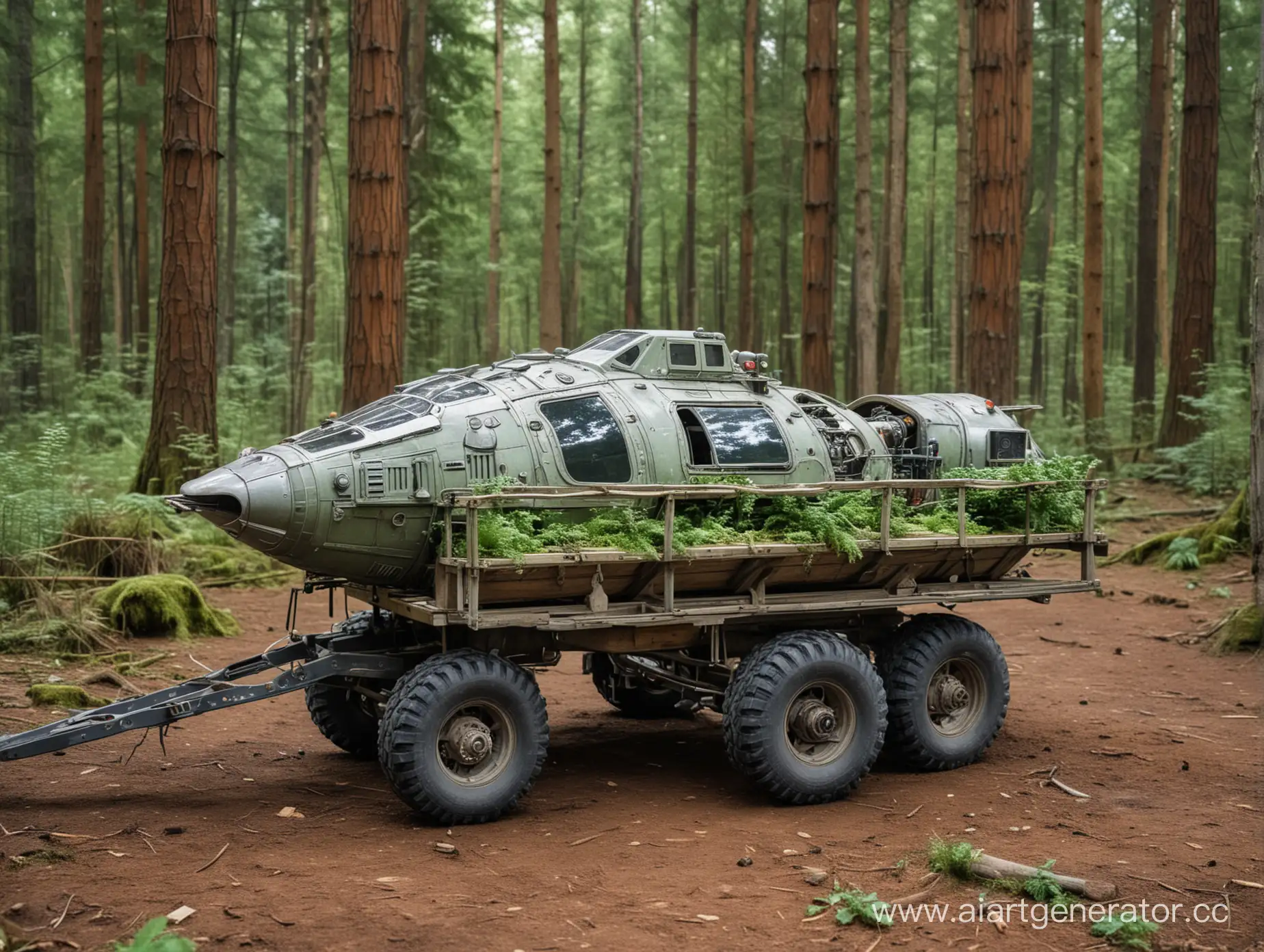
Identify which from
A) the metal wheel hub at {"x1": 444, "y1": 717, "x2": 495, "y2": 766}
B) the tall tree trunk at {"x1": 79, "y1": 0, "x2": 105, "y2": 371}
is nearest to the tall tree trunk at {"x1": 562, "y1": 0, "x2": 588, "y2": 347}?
the tall tree trunk at {"x1": 79, "y1": 0, "x2": 105, "y2": 371}

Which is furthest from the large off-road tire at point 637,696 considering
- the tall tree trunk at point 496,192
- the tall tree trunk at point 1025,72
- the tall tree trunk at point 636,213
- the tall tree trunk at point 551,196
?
the tall tree trunk at point 636,213

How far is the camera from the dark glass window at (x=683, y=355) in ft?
29.7

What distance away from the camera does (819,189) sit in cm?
→ 1869

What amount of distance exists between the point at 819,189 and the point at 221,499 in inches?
537

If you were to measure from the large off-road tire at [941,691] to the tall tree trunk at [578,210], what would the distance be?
3439 centimetres

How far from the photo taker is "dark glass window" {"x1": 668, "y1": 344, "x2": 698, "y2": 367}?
904 cm

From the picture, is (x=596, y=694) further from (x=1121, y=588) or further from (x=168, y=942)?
(x=1121, y=588)

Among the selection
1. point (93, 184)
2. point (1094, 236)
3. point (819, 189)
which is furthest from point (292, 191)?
point (1094, 236)

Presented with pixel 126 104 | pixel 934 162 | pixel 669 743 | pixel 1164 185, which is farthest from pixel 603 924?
pixel 934 162

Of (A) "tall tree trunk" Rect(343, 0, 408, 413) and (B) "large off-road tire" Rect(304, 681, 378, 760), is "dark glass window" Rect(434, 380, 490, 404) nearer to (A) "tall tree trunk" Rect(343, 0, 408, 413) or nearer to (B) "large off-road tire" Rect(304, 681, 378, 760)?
(B) "large off-road tire" Rect(304, 681, 378, 760)

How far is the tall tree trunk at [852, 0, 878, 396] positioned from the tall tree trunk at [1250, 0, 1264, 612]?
38.6 ft

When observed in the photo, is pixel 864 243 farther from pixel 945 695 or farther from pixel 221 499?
pixel 221 499

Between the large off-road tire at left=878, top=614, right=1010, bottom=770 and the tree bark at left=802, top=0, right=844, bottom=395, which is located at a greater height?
the tree bark at left=802, top=0, right=844, bottom=395

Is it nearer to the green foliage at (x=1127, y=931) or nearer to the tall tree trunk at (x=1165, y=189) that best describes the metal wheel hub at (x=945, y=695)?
the green foliage at (x=1127, y=931)
